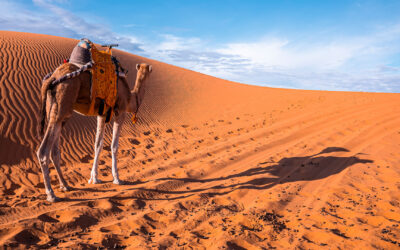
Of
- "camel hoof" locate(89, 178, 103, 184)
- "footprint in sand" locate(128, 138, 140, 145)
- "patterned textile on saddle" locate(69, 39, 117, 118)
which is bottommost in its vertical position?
"camel hoof" locate(89, 178, 103, 184)

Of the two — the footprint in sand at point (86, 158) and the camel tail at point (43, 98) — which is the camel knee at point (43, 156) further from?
the footprint in sand at point (86, 158)

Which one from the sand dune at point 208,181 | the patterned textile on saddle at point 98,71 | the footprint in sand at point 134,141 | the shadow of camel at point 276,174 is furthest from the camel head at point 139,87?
the footprint in sand at point 134,141

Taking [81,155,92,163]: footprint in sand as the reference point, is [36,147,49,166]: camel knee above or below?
above

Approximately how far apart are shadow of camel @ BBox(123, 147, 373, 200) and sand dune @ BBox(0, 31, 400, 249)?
0.03 m

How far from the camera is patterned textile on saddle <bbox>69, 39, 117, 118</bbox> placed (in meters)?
5.48

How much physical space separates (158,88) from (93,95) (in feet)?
47.7

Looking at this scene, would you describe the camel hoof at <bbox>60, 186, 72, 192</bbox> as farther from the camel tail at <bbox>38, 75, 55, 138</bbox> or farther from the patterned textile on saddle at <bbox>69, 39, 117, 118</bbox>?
the patterned textile on saddle at <bbox>69, 39, 117, 118</bbox>

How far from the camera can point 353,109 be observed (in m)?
14.9

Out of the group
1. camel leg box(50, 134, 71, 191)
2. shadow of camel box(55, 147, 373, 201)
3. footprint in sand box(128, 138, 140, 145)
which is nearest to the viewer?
camel leg box(50, 134, 71, 191)

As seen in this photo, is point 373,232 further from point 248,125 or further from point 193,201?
point 248,125

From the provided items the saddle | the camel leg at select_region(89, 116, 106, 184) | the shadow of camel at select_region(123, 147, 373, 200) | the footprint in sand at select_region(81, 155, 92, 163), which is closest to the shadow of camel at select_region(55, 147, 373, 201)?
the shadow of camel at select_region(123, 147, 373, 200)

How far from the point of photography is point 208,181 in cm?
669

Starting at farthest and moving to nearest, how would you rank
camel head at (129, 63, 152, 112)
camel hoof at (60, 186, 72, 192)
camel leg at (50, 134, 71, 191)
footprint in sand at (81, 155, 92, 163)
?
footprint in sand at (81, 155, 92, 163), camel head at (129, 63, 152, 112), camel hoof at (60, 186, 72, 192), camel leg at (50, 134, 71, 191)

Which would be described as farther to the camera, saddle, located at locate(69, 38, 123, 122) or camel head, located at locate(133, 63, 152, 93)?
camel head, located at locate(133, 63, 152, 93)
